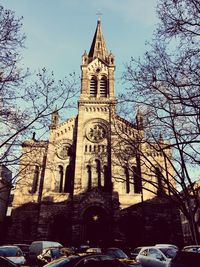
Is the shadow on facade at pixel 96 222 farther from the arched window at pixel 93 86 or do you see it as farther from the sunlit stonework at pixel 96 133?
the arched window at pixel 93 86

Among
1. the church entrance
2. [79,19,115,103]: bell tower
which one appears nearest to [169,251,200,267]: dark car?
the church entrance

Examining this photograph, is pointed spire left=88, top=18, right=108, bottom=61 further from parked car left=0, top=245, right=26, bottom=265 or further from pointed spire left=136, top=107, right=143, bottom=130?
parked car left=0, top=245, right=26, bottom=265

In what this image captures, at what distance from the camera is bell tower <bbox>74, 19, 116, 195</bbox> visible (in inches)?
1096

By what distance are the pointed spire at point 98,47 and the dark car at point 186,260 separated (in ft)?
119

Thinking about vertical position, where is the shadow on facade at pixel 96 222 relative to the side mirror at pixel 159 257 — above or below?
above

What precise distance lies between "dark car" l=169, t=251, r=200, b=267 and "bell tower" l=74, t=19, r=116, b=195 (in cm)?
1767

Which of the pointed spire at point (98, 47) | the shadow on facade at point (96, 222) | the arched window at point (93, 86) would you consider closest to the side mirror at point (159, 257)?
the shadow on facade at point (96, 222)

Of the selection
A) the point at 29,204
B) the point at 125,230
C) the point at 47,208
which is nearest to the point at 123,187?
the point at 125,230

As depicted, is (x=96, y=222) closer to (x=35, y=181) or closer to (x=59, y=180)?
(x=59, y=180)

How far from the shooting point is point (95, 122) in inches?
1253

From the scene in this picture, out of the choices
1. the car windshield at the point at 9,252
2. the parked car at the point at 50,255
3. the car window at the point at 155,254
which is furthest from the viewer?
the parked car at the point at 50,255

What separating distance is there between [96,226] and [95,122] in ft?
41.8

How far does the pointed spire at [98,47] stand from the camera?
41.2 m

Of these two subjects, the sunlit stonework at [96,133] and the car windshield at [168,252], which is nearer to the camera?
the car windshield at [168,252]
